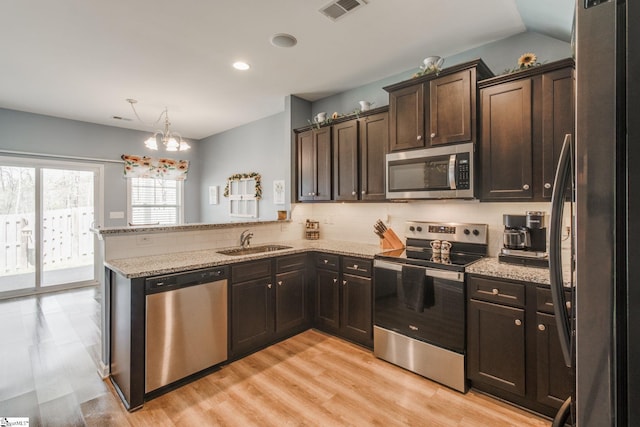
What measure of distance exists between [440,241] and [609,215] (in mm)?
2339

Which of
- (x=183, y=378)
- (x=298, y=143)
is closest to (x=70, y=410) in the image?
(x=183, y=378)

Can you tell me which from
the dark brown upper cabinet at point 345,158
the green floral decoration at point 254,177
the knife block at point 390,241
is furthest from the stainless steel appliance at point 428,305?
the green floral decoration at point 254,177

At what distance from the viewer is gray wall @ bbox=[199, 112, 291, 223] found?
5.02m

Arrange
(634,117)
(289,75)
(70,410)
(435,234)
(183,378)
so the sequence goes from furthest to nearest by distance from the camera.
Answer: (289,75)
(435,234)
(183,378)
(70,410)
(634,117)

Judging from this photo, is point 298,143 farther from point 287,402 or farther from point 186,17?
point 287,402

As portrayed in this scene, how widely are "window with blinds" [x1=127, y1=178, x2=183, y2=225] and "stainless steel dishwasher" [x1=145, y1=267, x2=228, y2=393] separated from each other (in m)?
4.17

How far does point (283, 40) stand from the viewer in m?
2.76

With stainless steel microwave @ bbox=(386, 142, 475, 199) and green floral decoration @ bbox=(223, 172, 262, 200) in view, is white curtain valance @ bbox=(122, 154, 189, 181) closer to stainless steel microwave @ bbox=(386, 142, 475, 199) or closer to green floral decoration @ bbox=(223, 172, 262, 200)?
green floral decoration @ bbox=(223, 172, 262, 200)

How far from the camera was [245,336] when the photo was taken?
282 cm

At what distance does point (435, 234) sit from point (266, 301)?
179cm

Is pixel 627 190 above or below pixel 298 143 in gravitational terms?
below

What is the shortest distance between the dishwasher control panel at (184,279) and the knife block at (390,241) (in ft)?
5.47

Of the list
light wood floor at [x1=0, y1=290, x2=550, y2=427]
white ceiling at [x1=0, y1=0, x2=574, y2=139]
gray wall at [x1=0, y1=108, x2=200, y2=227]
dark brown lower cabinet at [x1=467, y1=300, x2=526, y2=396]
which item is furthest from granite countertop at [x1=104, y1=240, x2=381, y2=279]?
gray wall at [x1=0, y1=108, x2=200, y2=227]

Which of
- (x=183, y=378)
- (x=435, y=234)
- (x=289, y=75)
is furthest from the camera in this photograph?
(x=289, y=75)
